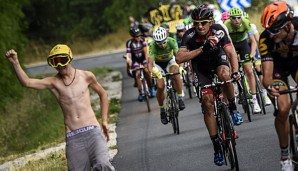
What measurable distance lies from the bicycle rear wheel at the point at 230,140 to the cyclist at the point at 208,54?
0.28 metres

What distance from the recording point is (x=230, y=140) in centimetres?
1269

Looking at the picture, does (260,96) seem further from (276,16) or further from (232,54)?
(276,16)

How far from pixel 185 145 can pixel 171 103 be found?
2.65 m

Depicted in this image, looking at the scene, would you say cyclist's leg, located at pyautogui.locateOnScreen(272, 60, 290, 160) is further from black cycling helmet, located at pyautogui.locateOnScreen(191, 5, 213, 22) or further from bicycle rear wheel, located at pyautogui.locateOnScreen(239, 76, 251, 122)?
bicycle rear wheel, located at pyautogui.locateOnScreen(239, 76, 251, 122)

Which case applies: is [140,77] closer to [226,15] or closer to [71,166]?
[226,15]

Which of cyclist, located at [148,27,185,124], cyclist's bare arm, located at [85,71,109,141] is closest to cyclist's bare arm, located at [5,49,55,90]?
cyclist's bare arm, located at [85,71,109,141]

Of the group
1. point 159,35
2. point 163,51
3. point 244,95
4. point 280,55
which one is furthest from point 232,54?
point 163,51

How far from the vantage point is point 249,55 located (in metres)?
19.1

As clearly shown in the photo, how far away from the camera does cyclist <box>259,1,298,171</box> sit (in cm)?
1066

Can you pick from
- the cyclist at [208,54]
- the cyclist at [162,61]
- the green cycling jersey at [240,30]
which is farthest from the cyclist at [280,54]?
the cyclist at [162,61]

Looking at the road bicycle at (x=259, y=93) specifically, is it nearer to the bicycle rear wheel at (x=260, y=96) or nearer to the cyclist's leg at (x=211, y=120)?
the bicycle rear wheel at (x=260, y=96)

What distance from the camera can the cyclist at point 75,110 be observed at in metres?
11.3

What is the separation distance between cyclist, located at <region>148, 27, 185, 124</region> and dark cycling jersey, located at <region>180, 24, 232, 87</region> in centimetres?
598

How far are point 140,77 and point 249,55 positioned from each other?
6.88 metres
